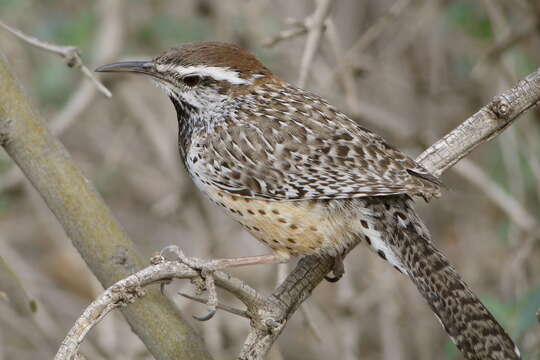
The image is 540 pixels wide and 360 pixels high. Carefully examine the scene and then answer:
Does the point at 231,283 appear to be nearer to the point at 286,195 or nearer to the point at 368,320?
the point at 286,195

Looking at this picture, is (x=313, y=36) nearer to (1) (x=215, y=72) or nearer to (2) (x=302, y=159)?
(1) (x=215, y=72)

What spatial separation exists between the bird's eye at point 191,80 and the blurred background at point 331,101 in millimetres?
600

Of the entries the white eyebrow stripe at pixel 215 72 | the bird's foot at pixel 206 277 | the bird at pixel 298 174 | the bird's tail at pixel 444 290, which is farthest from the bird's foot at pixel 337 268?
the white eyebrow stripe at pixel 215 72

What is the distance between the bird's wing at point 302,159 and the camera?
8.74 ft

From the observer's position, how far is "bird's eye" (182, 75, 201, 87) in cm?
301

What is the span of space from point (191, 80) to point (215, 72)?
4.0 inches

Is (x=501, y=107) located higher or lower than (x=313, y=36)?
lower

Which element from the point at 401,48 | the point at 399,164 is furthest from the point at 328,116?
the point at 401,48

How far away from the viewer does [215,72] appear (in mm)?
3002

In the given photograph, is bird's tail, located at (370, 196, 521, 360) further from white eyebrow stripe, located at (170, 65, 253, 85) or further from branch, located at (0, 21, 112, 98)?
branch, located at (0, 21, 112, 98)

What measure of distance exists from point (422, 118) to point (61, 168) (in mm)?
3694

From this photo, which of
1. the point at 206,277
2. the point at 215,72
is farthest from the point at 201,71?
the point at 206,277

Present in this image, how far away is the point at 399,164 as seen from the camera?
272 cm

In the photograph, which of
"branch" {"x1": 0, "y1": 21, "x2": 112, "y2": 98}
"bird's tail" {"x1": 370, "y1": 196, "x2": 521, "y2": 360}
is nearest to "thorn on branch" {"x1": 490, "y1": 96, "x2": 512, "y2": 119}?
"bird's tail" {"x1": 370, "y1": 196, "x2": 521, "y2": 360}
